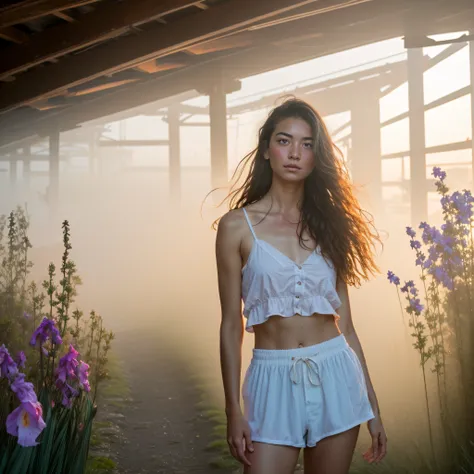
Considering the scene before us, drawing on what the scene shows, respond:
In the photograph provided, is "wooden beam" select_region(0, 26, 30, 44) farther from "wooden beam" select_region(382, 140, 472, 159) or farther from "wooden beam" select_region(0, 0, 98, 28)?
"wooden beam" select_region(382, 140, 472, 159)

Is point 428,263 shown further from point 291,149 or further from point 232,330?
point 232,330

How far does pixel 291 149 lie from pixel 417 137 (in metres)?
3.62

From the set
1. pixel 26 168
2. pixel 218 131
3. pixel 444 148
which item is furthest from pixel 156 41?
pixel 26 168

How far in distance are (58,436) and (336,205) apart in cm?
109

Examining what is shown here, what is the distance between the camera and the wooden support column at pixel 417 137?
213 inches

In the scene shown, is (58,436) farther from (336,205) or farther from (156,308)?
(156,308)

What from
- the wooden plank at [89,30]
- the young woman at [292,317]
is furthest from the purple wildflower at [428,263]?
the wooden plank at [89,30]

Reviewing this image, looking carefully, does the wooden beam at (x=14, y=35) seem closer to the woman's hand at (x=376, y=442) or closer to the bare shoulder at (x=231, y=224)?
the bare shoulder at (x=231, y=224)

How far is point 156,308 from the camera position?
5.90 metres

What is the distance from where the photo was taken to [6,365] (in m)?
1.96

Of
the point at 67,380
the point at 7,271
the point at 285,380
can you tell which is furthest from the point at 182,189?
the point at 285,380

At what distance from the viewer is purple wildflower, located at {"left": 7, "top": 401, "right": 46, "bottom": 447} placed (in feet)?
5.60

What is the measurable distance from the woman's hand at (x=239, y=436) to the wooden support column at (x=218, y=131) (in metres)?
3.46

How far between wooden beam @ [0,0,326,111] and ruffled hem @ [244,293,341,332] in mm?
2331
